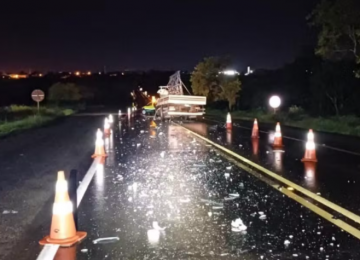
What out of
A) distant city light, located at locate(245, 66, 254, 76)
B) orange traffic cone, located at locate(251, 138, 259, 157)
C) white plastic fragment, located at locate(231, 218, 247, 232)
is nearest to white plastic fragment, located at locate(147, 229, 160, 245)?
white plastic fragment, located at locate(231, 218, 247, 232)

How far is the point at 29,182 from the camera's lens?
1248cm

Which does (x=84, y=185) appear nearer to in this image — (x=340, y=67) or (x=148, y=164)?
(x=148, y=164)

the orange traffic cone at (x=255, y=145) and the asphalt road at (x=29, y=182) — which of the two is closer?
the asphalt road at (x=29, y=182)

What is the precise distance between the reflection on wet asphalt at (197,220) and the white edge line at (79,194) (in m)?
0.17

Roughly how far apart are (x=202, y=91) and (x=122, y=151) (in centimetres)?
5908

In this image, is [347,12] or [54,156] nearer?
[54,156]

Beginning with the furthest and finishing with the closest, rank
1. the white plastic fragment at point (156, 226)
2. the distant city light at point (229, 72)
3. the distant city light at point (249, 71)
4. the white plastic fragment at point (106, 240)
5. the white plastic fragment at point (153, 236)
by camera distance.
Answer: the distant city light at point (249, 71) → the distant city light at point (229, 72) → the white plastic fragment at point (156, 226) → the white plastic fragment at point (106, 240) → the white plastic fragment at point (153, 236)

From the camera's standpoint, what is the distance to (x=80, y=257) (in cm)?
636

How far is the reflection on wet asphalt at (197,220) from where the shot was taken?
652 centimetres

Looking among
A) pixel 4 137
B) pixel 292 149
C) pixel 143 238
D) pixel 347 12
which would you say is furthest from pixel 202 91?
pixel 143 238

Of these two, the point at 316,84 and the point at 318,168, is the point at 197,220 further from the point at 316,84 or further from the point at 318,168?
the point at 316,84

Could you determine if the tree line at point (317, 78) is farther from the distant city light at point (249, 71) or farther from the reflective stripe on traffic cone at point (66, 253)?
the reflective stripe on traffic cone at point (66, 253)

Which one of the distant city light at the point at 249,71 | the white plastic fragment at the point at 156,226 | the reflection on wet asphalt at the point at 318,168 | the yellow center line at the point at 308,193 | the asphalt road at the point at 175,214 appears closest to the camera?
the asphalt road at the point at 175,214

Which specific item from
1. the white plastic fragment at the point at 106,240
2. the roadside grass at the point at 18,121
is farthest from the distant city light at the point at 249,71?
the white plastic fragment at the point at 106,240
